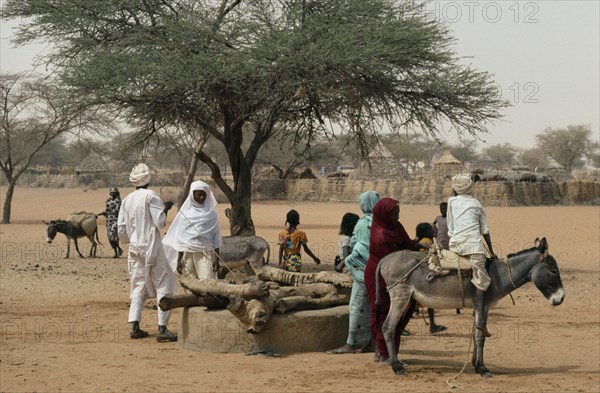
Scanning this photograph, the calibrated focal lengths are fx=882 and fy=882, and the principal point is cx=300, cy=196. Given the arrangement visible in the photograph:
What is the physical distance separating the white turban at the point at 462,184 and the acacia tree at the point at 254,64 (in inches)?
320

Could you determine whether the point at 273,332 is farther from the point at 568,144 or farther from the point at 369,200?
the point at 568,144

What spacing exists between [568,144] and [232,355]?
81224mm

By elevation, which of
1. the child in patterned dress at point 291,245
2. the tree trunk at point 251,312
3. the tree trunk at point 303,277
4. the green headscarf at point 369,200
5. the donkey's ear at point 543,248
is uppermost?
the green headscarf at point 369,200

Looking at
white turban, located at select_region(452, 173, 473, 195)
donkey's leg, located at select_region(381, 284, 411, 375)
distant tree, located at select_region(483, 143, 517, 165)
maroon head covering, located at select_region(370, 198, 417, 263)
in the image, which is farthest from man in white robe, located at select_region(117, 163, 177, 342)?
distant tree, located at select_region(483, 143, 517, 165)

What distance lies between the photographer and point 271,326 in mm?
8867

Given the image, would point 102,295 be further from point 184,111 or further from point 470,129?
point 470,129

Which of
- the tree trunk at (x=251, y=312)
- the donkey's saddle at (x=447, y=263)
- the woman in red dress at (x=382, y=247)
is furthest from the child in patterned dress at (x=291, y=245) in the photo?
the donkey's saddle at (x=447, y=263)

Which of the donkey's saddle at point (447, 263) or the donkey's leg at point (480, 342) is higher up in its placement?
the donkey's saddle at point (447, 263)

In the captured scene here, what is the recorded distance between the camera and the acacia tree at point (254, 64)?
1664 centimetres

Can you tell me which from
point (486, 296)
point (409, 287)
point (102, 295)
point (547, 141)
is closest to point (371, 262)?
point (409, 287)

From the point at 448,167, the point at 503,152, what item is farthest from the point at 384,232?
the point at 503,152

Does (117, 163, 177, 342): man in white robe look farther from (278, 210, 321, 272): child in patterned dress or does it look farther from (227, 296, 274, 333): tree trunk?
(278, 210, 321, 272): child in patterned dress

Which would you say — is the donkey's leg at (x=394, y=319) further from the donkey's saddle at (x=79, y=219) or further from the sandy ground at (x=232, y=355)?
the donkey's saddle at (x=79, y=219)

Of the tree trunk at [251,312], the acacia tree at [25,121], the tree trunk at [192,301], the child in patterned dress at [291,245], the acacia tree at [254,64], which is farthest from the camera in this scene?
the acacia tree at [25,121]
